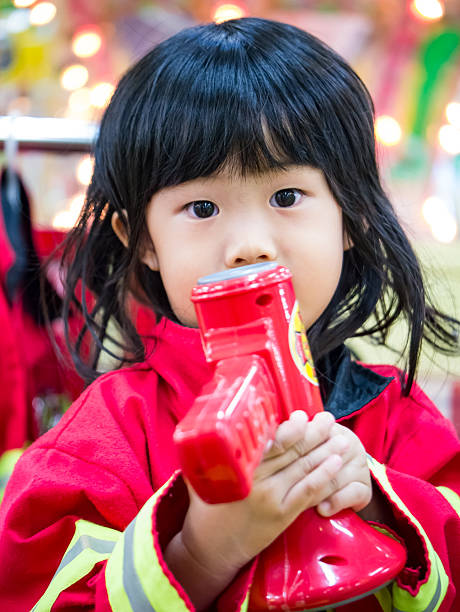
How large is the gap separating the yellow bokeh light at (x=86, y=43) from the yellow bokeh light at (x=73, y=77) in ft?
0.15

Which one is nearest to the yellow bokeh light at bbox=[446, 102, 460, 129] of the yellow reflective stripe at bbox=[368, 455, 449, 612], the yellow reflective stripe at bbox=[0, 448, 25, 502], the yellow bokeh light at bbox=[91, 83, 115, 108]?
the yellow bokeh light at bbox=[91, 83, 115, 108]

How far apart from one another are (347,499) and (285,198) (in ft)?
1.02

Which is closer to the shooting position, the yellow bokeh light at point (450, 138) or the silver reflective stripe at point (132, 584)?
Answer: the silver reflective stripe at point (132, 584)

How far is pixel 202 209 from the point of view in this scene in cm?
83

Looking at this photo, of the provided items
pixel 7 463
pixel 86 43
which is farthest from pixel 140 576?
pixel 86 43

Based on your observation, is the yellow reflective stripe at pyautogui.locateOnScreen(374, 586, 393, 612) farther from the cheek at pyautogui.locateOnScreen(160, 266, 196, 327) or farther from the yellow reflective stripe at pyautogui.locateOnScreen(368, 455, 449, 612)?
the cheek at pyautogui.locateOnScreen(160, 266, 196, 327)

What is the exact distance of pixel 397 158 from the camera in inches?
82.5

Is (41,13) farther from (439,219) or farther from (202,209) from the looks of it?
(202,209)

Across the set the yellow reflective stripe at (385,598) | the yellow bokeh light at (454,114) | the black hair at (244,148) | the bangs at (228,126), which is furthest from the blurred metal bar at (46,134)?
the yellow bokeh light at (454,114)

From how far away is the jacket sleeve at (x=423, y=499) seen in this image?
731 millimetres

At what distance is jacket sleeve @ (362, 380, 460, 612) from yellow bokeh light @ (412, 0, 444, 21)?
135cm

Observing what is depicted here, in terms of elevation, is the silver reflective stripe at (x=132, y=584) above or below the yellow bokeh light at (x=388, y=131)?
below

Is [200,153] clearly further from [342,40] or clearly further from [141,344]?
[342,40]

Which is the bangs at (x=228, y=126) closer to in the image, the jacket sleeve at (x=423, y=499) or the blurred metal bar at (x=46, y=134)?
the jacket sleeve at (x=423, y=499)
